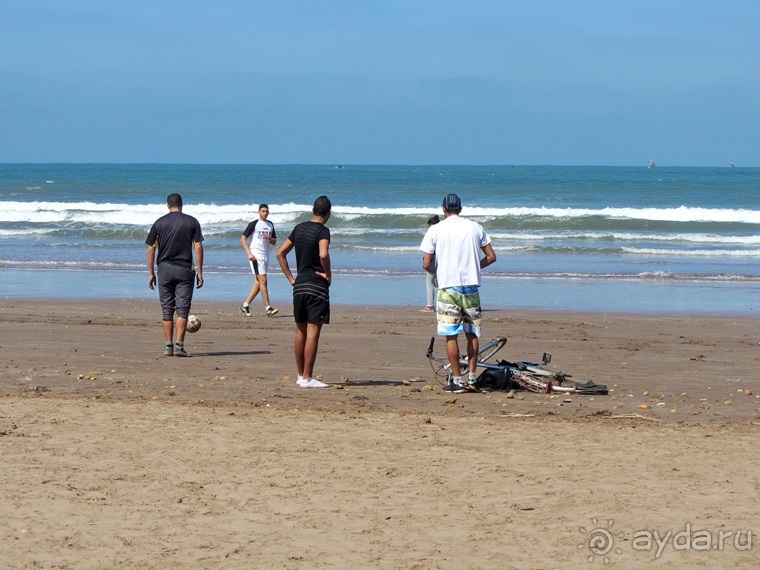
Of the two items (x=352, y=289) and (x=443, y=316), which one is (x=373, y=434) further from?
(x=352, y=289)

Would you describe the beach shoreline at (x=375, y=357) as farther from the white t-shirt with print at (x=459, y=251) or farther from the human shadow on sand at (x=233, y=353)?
the white t-shirt with print at (x=459, y=251)

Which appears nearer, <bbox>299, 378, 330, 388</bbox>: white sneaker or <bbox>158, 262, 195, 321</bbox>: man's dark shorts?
<bbox>299, 378, 330, 388</bbox>: white sneaker

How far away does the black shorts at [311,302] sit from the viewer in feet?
26.3

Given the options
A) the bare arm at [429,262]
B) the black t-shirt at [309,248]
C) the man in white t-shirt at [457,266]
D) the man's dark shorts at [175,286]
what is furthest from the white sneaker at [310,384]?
the man's dark shorts at [175,286]

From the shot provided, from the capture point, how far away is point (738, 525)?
15.3ft

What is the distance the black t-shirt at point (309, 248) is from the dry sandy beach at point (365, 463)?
3.19 feet

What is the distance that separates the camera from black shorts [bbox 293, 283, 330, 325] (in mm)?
8023

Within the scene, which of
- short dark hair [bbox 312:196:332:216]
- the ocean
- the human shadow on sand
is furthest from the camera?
the ocean

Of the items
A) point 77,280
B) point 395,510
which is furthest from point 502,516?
point 77,280

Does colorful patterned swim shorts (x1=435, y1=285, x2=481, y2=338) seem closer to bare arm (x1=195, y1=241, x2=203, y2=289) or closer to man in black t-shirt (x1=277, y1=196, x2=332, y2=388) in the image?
man in black t-shirt (x1=277, y1=196, x2=332, y2=388)

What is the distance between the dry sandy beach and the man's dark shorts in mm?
551

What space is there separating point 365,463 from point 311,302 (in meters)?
2.44

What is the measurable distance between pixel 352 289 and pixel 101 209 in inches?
1217

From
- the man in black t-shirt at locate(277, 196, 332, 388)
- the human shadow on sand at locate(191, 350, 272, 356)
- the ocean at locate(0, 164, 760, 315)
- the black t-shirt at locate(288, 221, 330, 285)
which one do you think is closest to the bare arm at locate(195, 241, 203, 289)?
the human shadow on sand at locate(191, 350, 272, 356)
